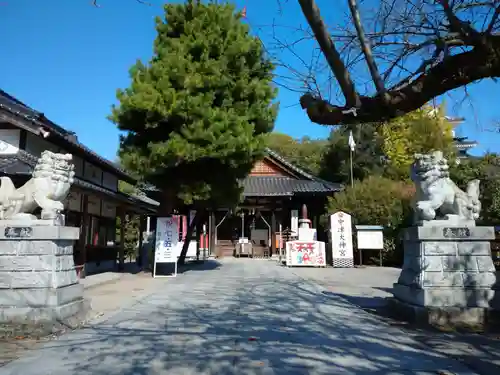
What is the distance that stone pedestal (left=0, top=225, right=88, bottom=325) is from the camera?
17.6ft

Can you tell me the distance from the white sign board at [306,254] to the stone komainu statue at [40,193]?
45.0 feet

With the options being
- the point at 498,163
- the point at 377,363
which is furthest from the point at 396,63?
the point at 498,163

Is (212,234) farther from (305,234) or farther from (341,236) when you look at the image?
(341,236)

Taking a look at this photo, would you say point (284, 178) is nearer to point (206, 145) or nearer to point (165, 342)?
point (206, 145)

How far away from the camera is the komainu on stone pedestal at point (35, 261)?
5.37 metres

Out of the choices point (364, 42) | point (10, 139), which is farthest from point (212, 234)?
point (364, 42)

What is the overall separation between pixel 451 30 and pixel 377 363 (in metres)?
3.43

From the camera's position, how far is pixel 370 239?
60.2 feet

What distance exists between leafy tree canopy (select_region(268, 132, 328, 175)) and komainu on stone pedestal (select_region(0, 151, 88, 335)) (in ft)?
111

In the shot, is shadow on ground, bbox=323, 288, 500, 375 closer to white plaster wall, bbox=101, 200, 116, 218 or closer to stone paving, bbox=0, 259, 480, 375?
stone paving, bbox=0, 259, 480, 375

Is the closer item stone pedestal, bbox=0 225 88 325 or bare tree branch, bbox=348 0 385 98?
bare tree branch, bbox=348 0 385 98

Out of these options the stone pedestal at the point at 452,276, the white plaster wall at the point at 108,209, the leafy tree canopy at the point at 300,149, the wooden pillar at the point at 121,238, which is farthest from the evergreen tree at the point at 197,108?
the leafy tree canopy at the point at 300,149

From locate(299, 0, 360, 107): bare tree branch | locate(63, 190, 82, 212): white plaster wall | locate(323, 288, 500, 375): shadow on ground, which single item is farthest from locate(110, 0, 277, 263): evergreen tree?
locate(299, 0, 360, 107): bare tree branch

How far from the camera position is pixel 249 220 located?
28.9m
